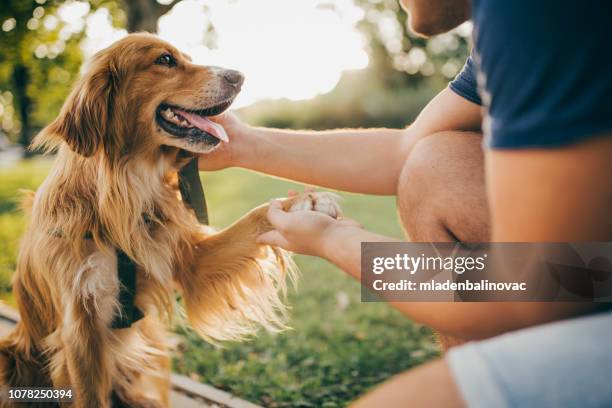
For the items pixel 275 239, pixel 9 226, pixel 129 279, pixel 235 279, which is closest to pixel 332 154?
pixel 275 239

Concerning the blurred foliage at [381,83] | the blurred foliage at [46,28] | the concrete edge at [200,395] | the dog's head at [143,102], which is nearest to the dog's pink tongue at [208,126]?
the dog's head at [143,102]

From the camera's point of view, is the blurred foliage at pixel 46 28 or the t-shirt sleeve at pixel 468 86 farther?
the blurred foliage at pixel 46 28

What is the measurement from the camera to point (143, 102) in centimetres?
269

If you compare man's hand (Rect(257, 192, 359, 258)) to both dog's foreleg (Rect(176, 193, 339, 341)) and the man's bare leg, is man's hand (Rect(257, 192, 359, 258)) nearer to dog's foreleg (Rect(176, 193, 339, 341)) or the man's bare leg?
the man's bare leg

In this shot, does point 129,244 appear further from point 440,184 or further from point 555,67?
point 555,67

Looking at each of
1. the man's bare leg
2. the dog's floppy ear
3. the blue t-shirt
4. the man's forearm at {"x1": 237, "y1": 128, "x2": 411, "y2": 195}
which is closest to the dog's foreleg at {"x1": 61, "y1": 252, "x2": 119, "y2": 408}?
the dog's floppy ear

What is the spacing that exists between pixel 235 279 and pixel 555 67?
6.42ft

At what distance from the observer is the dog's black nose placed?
2835 mm

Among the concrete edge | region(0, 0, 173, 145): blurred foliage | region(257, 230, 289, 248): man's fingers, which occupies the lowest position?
the concrete edge

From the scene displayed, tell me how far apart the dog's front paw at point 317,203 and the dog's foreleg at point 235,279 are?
332 mm

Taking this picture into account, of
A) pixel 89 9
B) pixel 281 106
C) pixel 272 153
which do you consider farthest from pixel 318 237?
pixel 281 106

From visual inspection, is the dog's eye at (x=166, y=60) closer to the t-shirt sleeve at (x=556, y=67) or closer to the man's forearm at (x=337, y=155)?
the man's forearm at (x=337, y=155)

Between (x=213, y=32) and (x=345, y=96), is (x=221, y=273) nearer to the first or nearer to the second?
(x=213, y=32)

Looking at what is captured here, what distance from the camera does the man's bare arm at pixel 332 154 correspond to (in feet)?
8.05
